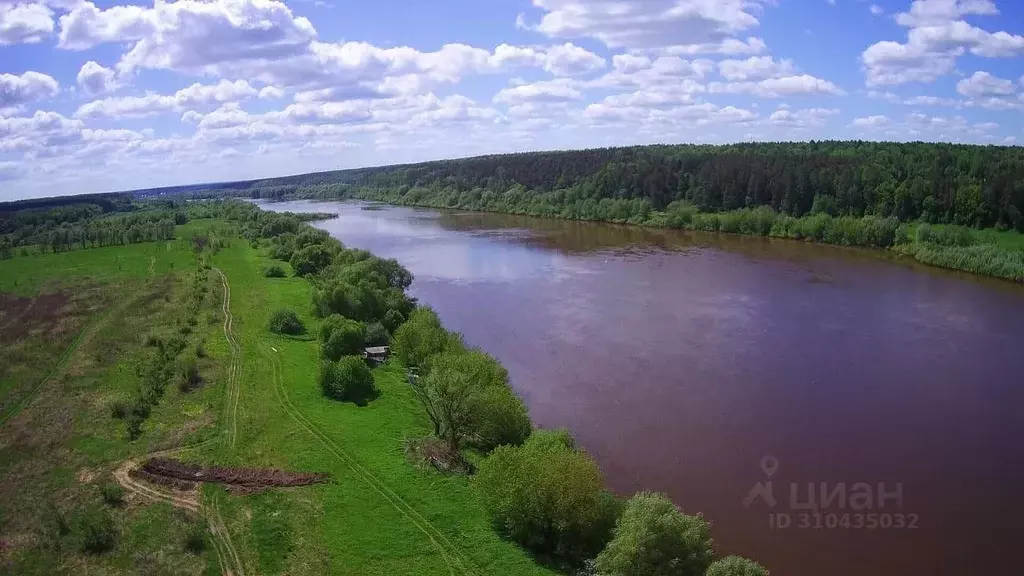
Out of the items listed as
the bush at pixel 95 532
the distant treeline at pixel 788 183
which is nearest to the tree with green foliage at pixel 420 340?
the bush at pixel 95 532

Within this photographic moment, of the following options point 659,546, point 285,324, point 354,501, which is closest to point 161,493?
point 354,501

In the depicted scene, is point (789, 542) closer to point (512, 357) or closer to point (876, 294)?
point (512, 357)

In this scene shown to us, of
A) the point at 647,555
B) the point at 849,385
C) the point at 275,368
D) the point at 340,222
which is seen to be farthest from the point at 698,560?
the point at 340,222

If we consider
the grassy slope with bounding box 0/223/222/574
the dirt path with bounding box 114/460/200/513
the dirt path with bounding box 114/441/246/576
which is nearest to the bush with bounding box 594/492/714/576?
the dirt path with bounding box 114/441/246/576

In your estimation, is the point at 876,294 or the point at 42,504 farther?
the point at 876,294

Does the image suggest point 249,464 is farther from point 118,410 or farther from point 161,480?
point 118,410
